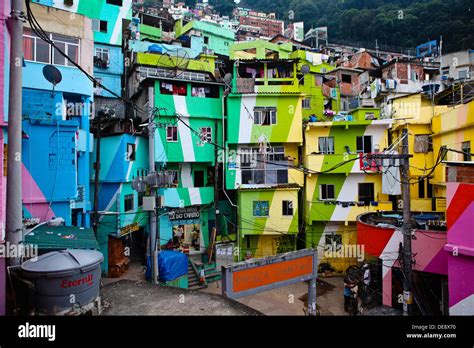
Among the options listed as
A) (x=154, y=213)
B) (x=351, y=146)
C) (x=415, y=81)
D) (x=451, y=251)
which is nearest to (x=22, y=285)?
(x=154, y=213)

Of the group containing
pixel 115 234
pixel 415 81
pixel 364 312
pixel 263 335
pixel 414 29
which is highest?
pixel 414 29

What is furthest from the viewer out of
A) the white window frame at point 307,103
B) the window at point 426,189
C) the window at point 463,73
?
the window at point 463,73

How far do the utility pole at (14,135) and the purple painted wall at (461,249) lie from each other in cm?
1243

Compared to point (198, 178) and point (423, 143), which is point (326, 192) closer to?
point (423, 143)

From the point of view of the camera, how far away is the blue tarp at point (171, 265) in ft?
62.1

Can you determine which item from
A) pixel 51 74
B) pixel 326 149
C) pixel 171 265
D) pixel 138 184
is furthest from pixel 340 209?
pixel 51 74

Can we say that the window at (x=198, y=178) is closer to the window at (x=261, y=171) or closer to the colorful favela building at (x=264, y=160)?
the colorful favela building at (x=264, y=160)

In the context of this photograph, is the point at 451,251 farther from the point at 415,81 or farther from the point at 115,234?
the point at 415,81

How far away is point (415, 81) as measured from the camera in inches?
1512

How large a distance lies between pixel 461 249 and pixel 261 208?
15007 mm

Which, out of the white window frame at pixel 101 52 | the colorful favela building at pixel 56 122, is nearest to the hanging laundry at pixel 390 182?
the colorful favela building at pixel 56 122

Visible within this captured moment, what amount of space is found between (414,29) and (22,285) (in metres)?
74.3

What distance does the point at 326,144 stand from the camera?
25.1 metres

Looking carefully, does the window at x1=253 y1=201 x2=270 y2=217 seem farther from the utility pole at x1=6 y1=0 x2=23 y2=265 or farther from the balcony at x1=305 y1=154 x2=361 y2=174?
the utility pole at x1=6 y1=0 x2=23 y2=265
